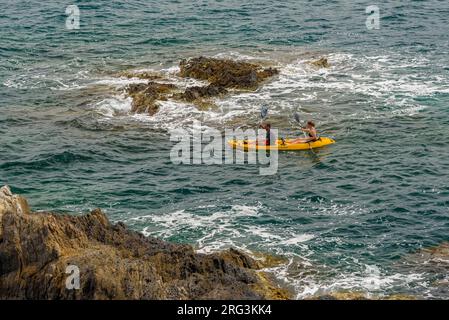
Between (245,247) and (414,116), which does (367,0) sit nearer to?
(414,116)

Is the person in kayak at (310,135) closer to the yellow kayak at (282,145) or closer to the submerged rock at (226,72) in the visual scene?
the yellow kayak at (282,145)

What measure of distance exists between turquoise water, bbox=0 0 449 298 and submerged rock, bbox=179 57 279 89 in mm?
1275

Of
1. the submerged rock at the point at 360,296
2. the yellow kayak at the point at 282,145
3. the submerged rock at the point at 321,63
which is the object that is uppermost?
the submerged rock at the point at 321,63

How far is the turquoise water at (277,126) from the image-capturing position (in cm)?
2850

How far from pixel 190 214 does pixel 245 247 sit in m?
3.73

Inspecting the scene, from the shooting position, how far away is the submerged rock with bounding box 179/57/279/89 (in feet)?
153

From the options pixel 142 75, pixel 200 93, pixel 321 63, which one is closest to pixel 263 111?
pixel 200 93

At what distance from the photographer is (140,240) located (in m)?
25.1

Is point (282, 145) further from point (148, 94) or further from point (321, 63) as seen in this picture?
point (321, 63)

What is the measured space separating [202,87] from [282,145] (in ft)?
31.9

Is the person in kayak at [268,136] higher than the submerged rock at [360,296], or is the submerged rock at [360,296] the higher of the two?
the person in kayak at [268,136]

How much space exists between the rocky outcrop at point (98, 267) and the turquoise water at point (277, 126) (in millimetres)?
3608

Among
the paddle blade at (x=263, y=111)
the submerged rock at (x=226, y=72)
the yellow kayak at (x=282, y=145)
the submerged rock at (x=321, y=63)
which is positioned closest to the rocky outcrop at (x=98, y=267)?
the yellow kayak at (x=282, y=145)
